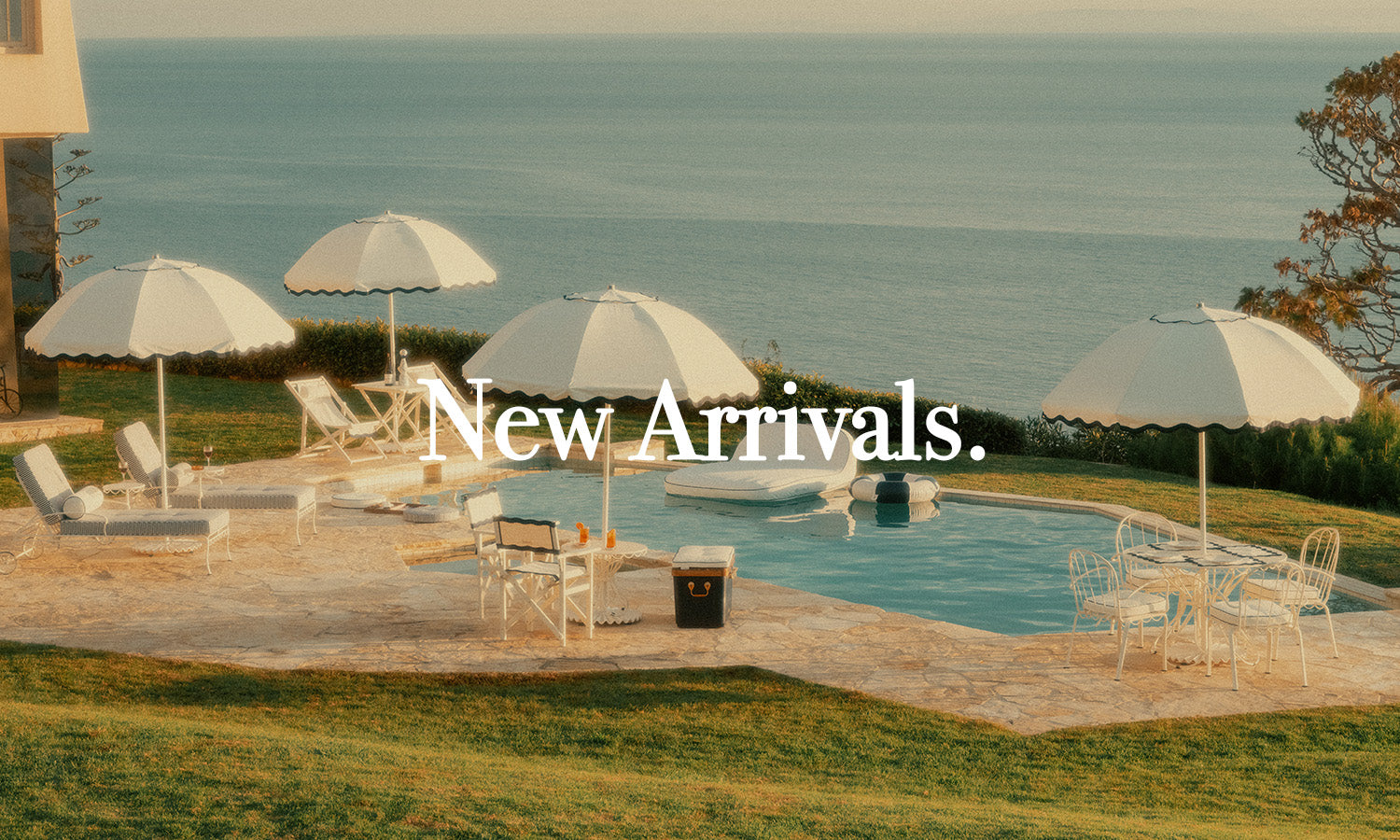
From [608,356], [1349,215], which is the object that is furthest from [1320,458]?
[608,356]

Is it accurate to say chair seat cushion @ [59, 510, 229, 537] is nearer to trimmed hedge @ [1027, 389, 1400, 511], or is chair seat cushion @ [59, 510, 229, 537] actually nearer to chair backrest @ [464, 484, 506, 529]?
chair backrest @ [464, 484, 506, 529]

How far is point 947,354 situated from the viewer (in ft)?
201

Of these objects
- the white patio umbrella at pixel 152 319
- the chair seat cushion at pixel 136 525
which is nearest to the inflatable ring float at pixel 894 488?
the white patio umbrella at pixel 152 319

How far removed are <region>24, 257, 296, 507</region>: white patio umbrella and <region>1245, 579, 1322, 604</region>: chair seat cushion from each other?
795 centimetres

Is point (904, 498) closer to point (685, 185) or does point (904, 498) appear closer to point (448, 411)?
point (448, 411)

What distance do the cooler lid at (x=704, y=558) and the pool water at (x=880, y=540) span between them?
6.49 ft

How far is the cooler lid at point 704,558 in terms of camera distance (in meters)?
10.2

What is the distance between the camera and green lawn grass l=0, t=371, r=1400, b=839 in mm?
6391

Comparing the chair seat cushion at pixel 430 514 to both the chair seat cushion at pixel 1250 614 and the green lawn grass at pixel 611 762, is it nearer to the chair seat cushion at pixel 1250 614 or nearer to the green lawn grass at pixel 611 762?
the green lawn grass at pixel 611 762

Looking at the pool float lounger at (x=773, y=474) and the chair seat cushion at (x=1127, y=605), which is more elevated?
the pool float lounger at (x=773, y=474)

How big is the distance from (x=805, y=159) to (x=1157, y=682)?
446 feet

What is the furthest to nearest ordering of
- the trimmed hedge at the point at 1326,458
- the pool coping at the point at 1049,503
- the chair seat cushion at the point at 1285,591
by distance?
the trimmed hedge at the point at 1326,458
the pool coping at the point at 1049,503
the chair seat cushion at the point at 1285,591

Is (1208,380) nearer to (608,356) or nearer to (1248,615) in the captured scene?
(1248,615)

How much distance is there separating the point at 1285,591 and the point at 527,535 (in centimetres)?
507
